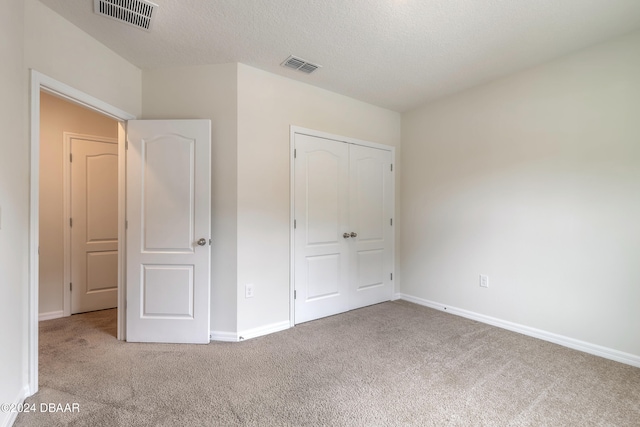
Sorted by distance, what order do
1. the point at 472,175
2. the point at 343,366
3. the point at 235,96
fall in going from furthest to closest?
the point at 472,175, the point at 235,96, the point at 343,366

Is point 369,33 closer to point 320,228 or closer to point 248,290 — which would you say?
point 320,228

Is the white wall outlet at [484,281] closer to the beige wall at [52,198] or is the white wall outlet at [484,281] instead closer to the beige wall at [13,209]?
the beige wall at [13,209]

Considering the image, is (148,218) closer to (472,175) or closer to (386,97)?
(386,97)

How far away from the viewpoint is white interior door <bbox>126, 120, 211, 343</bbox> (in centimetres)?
247

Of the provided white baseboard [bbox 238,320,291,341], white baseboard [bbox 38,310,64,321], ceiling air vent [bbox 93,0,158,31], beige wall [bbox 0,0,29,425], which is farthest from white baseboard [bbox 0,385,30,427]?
ceiling air vent [bbox 93,0,158,31]

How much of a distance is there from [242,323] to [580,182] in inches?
128

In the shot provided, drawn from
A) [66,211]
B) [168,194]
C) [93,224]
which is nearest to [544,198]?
[168,194]

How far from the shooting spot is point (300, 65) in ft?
8.50

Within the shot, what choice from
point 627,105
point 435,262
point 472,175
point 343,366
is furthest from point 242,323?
point 627,105

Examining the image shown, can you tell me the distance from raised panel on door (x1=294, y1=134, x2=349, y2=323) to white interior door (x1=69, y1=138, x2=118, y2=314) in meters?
2.39

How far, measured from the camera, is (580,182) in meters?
2.37

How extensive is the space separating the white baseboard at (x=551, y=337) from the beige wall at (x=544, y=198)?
42mm

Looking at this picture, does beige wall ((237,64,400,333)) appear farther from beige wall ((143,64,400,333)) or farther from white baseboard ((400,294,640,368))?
white baseboard ((400,294,640,368))

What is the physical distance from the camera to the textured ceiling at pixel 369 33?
187cm
